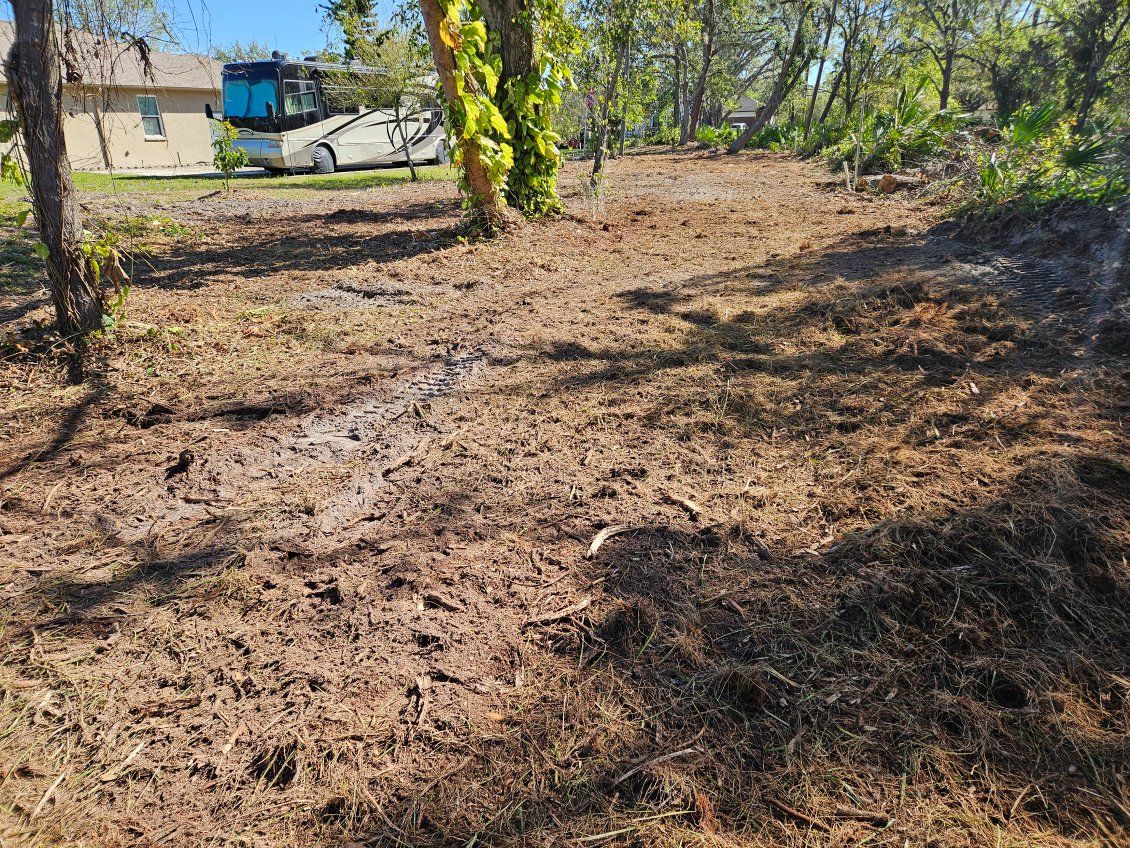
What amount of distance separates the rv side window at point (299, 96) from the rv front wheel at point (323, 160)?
3.34ft

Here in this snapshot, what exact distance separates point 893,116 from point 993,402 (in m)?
10.8

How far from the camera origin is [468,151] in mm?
6184

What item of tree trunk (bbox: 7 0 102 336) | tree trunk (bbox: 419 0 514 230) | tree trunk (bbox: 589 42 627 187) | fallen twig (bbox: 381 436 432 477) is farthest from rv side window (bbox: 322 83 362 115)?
fallen twig (bbox: 381 436 432 477)

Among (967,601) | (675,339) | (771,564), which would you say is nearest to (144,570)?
(771,564)

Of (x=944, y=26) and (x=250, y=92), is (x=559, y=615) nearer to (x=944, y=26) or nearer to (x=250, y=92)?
(x=250, y=92)

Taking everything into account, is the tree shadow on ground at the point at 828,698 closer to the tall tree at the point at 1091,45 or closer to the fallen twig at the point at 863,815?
the fallen twig at the point at 863,815

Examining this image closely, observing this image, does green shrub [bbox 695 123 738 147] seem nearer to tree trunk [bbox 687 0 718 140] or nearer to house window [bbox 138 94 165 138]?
tree trunk [bbox 687 0 718 140]

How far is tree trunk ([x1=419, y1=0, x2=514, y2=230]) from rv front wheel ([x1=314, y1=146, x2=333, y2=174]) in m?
12.7

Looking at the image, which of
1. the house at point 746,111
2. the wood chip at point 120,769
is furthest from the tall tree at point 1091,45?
the house at point 746,111

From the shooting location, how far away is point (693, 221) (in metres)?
7.62

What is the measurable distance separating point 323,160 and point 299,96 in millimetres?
1666

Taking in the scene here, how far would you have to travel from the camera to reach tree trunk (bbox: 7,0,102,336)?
9.62 ft

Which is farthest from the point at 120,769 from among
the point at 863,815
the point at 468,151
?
the point at 468,151

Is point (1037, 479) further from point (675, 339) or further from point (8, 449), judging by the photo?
point (8, 449)
